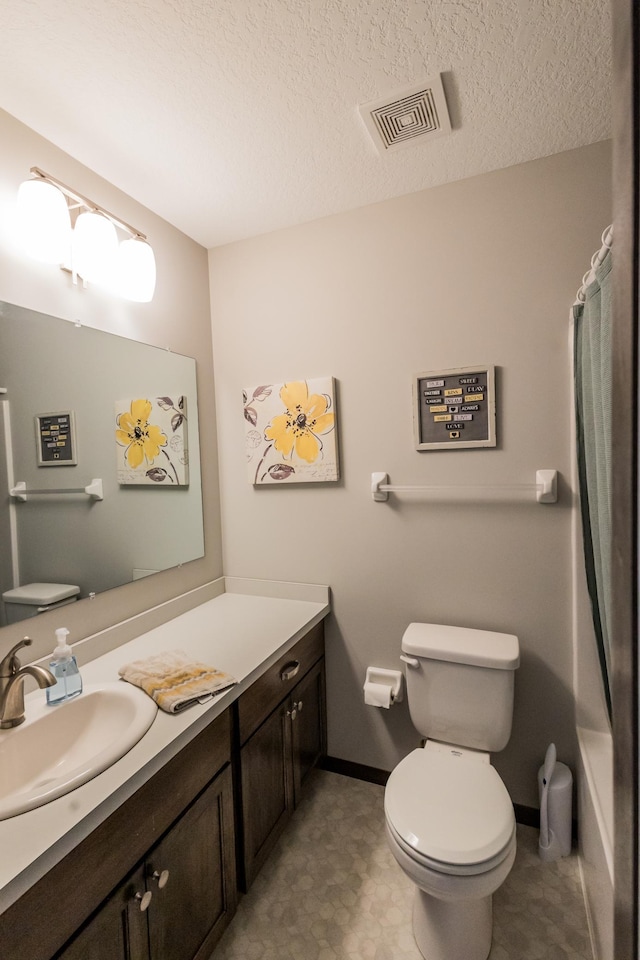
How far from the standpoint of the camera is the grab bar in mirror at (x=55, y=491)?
1.27 metres

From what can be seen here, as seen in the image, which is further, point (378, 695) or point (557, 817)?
point (378, 695)

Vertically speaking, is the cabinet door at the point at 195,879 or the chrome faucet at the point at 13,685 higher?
the chrome faucet at the point at 13,685

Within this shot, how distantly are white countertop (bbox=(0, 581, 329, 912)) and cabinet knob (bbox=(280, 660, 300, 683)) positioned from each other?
0.10 m

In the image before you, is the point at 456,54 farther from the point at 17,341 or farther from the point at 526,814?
the point at 526,814

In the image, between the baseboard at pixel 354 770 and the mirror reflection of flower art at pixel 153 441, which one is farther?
the baseboard at pixel 354 770

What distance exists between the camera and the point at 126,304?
1.68 metres

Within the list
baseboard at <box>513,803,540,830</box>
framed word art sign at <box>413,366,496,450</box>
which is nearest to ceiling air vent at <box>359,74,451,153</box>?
framed word art sign at <box>413,366,496,450</box>

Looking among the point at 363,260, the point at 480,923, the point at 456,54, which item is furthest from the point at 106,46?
the point at 480,923

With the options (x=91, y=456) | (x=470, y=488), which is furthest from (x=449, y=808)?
(x=91, y=456)

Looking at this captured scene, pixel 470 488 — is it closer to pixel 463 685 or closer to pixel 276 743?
pixel 463 685

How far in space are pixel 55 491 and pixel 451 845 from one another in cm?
151

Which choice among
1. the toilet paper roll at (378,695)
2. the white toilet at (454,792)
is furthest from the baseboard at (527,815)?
the toilet paper roll at (378,695)

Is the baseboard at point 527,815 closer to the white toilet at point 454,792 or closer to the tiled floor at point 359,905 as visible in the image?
the tiled floor at point 359,905

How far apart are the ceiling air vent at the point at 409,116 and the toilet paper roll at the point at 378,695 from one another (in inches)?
78.6
